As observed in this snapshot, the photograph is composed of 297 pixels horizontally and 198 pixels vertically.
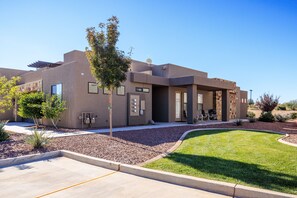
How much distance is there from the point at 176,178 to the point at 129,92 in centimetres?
1174

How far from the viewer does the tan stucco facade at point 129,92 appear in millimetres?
13180

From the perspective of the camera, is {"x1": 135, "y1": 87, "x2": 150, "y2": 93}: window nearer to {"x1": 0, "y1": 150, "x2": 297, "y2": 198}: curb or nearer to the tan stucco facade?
the tan stucco facade

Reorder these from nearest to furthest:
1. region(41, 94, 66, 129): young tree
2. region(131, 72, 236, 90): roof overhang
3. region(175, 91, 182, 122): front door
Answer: region(41, 94, 66, 129): young tree, region(131, 72, 236, 90): roof overhang, region(175, 91, 182, 122): front door

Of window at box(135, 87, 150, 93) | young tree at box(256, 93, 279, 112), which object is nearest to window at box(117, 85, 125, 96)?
window at box(135, 87, 150, 93)

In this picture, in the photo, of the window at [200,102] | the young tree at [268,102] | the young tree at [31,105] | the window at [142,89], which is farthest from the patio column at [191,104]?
the young tree at [31,105]

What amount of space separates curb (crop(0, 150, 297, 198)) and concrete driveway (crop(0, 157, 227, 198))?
14 cm

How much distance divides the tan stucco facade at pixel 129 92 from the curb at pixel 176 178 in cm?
714

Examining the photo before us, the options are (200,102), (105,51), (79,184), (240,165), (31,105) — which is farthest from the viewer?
(200,102)

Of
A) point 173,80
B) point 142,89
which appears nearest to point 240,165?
point 142,89

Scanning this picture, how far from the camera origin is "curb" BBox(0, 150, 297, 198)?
354cm

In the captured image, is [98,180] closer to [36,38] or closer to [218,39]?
[36,38]

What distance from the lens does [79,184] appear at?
13.7 feet

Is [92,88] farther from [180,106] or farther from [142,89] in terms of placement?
[180,106]

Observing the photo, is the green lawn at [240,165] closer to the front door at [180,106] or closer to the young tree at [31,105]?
the young tree at [31,105]
